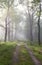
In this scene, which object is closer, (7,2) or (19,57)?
(19,57)

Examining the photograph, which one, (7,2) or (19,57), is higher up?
(7,2)

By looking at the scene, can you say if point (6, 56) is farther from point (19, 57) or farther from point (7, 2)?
point (7, 2)

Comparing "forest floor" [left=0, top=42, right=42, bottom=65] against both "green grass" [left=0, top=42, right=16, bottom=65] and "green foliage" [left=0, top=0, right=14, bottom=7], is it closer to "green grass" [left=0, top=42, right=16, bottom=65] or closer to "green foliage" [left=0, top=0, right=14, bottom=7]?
"green grass" [left=0, top=42, right=16, bottom=65]

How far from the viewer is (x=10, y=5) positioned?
46156 millimetres

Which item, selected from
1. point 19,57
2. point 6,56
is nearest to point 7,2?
point 6,56

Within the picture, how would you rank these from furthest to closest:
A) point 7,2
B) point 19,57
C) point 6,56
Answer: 1. point 7,2
2. point 6,56
3. point 19,57

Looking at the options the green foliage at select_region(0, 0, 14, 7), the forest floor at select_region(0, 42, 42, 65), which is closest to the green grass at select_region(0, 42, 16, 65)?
the forest floor at select_region(0, 42, 42, 65)

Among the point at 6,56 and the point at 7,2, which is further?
the point at 7,2

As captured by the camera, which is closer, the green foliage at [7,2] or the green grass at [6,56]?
the green grass at [6,56]

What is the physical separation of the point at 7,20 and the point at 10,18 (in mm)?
2692

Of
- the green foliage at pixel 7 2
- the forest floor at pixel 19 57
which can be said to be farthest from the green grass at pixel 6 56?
the green foliage at pixel 7 2

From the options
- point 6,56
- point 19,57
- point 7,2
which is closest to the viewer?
point 19,57

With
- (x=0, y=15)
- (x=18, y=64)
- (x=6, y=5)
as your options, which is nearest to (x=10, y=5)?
(x=6, y=5)

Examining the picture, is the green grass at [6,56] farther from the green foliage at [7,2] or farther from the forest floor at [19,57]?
the green foliage at [7,2]
